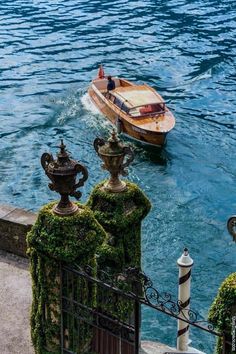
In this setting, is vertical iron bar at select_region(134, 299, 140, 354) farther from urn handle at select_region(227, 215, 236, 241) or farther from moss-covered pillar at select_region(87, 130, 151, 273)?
urn handle at select_region(227, 215, 236, 241)

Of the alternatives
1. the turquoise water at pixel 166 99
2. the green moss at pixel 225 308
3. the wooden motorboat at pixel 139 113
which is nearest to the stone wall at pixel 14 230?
the turquoise water at pixel 166 99

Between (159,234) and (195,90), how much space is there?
52.8ft

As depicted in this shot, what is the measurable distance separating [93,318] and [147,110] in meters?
22.2

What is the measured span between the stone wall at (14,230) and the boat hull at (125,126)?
16.6m

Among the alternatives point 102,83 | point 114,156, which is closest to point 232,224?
point 114,156

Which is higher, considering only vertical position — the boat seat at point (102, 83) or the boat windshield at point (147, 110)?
the boat seat at point (102, 83)

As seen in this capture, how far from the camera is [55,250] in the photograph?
913cm

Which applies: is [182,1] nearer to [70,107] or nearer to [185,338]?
[70,107]

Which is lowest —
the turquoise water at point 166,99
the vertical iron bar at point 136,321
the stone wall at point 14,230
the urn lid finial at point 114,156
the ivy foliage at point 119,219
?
the turquoise water at point 166,99

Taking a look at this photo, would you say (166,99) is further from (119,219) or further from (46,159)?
(46,159)

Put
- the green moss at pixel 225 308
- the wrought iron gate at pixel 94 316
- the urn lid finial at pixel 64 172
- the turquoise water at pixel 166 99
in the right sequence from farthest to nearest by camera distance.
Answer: the turquoise water at pixel 166 99
the wrought iron gate at pixel 94 316
the urn lid finial at pixel 64 172
the green moss at pixel 225 308

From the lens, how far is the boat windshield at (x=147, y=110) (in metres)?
31.2

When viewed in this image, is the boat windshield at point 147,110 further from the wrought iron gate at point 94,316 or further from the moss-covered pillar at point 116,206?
the wrought iron gate at point 94,316

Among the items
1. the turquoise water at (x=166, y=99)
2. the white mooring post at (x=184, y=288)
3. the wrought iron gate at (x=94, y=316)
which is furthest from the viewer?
the turquoise water at (x=166, y=99)
